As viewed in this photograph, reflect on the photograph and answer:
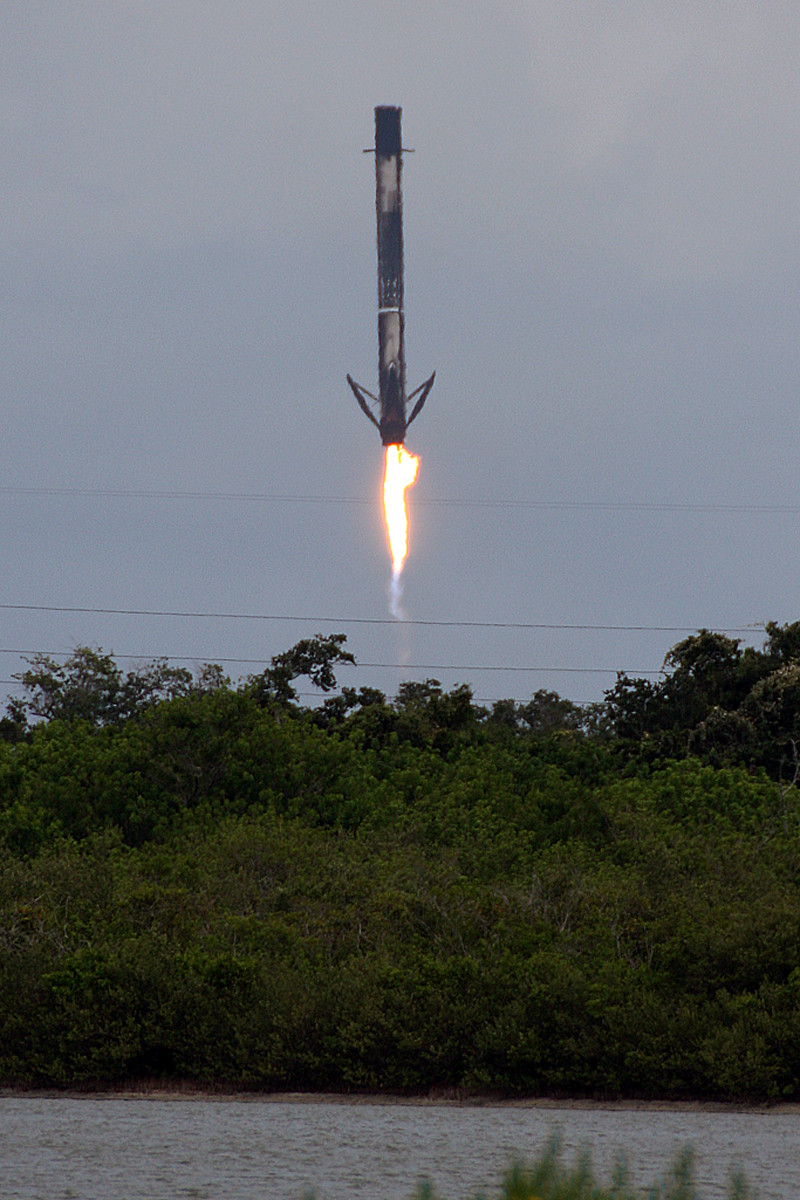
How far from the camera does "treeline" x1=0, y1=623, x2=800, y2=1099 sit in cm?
1795

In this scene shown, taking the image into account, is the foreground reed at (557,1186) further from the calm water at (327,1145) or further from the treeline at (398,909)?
the treeline at (398,909)

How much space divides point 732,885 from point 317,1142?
1464 cm

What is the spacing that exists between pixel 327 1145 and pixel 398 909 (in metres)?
9.03

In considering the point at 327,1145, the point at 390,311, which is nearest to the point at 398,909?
the point at 327,1145

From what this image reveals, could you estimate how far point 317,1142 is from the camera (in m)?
13.1

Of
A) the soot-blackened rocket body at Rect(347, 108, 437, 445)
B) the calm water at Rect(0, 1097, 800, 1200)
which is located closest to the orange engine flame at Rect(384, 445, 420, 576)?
the soot-blackened rocket body at Rect(347, 108, 437, 445)

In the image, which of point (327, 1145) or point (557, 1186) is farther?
point (327, 1145)

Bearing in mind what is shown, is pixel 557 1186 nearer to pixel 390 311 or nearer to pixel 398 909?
pixel 398 909

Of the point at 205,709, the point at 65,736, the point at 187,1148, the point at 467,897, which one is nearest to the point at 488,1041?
the point at 467,897

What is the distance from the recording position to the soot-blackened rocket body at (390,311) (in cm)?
3503

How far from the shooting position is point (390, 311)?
35312 mm

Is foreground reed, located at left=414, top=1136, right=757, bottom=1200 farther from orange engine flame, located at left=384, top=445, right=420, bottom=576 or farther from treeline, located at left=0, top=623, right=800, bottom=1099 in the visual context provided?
orange engine flame, located at left=384, top=445, right=420, bottom=576

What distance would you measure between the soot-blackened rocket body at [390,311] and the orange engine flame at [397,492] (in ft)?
1.46

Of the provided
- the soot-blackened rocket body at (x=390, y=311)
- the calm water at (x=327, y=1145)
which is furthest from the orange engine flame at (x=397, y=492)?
the calm water at (x=327, y=1145)
